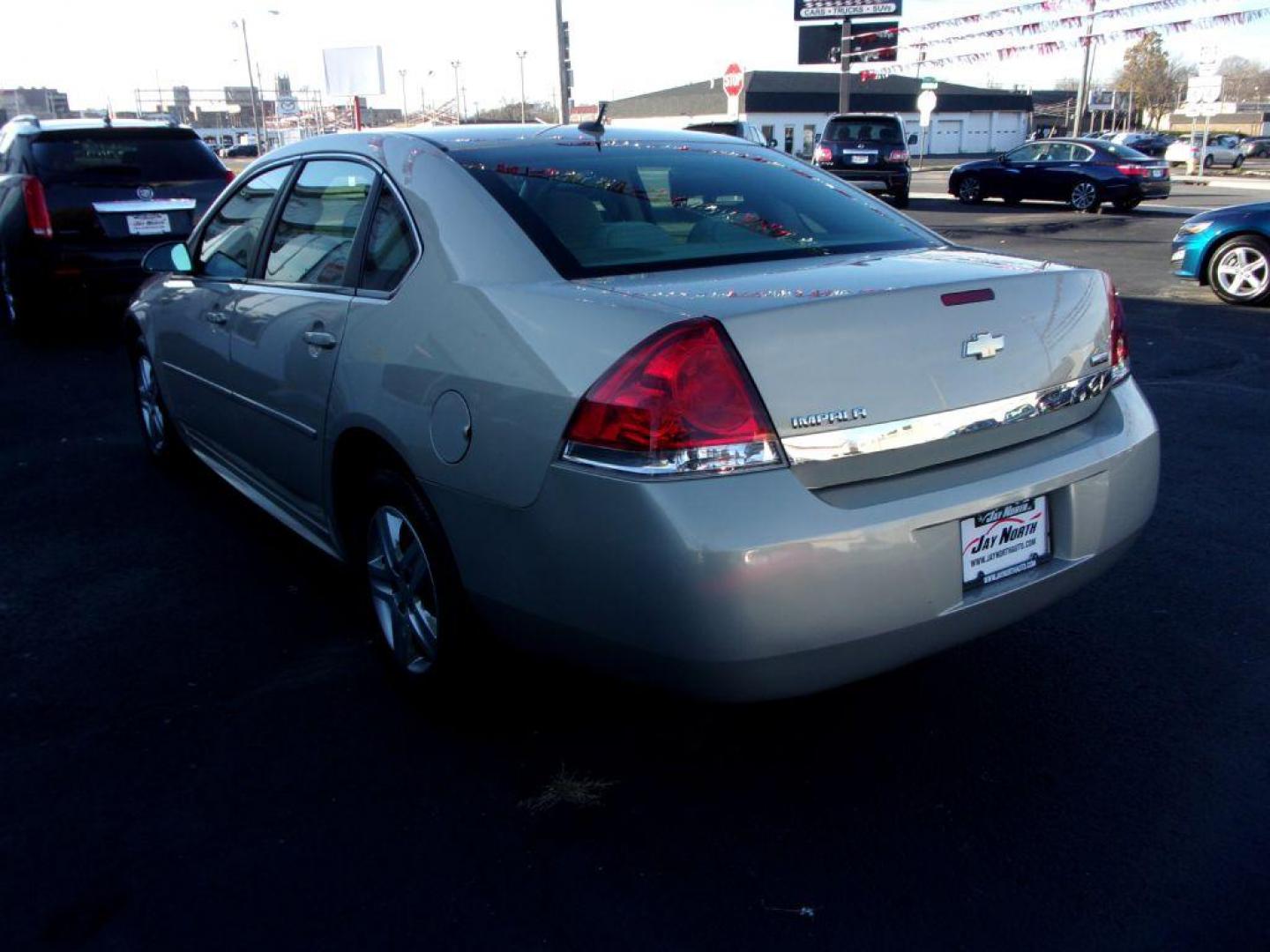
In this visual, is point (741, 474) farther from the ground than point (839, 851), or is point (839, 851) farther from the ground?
point (741, 474)

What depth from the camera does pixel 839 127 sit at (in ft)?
77.6

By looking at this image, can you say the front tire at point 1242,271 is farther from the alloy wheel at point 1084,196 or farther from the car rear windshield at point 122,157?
the alloy wheel at point 1084,196

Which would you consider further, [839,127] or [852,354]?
[839,127]

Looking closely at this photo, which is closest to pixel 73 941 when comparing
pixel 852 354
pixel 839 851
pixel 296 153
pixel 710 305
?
pixel 839 851

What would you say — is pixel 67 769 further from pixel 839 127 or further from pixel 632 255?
pixel 839 127

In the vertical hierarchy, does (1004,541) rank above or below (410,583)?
above

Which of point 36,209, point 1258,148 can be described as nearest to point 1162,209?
point 36,209

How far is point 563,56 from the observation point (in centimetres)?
2483

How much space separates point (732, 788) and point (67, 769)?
1.76m

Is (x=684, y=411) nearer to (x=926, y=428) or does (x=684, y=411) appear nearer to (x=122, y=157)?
(x=926, y=428)

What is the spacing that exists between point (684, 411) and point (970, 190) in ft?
76.5

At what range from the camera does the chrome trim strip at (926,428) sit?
235cm

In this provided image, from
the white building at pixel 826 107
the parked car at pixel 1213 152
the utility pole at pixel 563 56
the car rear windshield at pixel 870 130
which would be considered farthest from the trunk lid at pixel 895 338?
the white building at pixel 826 107

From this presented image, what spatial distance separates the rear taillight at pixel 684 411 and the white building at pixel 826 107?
2361 inches
